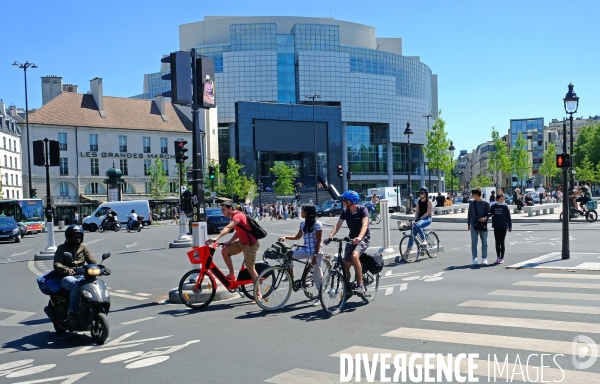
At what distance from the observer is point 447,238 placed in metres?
21.5

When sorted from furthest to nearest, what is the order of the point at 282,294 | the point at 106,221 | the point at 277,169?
1. the point at 277,169
2. the point at 106,221
3. the point at 282,294

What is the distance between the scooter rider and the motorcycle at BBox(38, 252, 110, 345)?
0.29 feet

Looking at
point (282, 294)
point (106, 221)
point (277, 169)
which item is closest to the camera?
point (282, 294)

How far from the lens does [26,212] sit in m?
40.0

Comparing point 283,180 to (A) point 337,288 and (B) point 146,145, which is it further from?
(A) point 337,288

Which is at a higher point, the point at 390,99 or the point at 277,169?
the point at 390,99

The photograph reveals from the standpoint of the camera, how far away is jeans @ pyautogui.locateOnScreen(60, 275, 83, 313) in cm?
745

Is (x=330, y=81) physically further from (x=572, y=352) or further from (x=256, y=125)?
(x=572, y=352)

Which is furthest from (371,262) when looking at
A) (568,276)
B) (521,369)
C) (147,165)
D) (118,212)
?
(147,165)

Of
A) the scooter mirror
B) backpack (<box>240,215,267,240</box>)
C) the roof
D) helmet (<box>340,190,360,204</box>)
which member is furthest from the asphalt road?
the roof

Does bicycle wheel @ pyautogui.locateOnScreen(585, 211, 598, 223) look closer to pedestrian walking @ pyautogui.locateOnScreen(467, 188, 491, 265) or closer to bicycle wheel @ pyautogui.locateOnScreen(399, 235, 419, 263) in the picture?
bicycle wheel @ pyautogui.locateOnScreen(399, 235, 419, 263)

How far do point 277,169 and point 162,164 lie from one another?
57.4ft

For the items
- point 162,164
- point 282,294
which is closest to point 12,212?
point 162,164

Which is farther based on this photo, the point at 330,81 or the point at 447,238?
the point at 330,81
